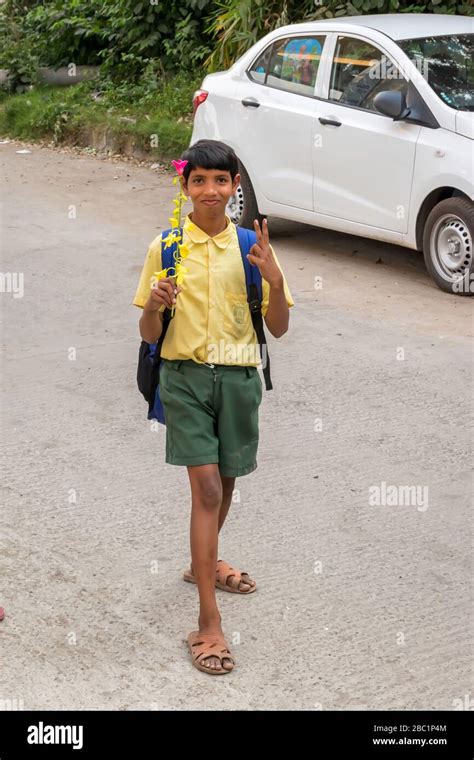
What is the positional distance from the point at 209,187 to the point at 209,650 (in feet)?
5.16

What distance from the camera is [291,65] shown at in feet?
32.9

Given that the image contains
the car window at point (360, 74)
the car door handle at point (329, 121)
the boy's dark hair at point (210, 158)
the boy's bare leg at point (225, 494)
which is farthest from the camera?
the car door handle at point (329, 121)

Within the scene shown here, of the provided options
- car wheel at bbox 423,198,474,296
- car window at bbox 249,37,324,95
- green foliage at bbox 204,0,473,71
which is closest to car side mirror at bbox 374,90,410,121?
car wheel at bbox 423,198,474,296

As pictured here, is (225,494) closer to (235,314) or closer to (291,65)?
(235,314)

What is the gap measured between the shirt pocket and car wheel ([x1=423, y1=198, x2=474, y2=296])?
447 cm

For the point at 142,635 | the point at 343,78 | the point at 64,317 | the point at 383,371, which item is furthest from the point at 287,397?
the point at 343,78

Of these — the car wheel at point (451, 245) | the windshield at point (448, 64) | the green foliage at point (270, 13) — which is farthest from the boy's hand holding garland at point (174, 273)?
the green foliage at point (270, 13)

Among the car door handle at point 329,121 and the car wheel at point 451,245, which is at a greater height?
the car door handle at point 329,121

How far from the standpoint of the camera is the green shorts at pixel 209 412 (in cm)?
436

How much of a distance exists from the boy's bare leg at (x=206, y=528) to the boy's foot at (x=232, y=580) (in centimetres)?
50

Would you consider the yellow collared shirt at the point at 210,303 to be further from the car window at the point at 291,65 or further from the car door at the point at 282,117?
the car window at the point at 291,65

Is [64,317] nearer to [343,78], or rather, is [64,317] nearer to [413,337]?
[413,337]

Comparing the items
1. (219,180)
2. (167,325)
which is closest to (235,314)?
(167,325)

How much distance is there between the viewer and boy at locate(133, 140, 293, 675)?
4328mm
